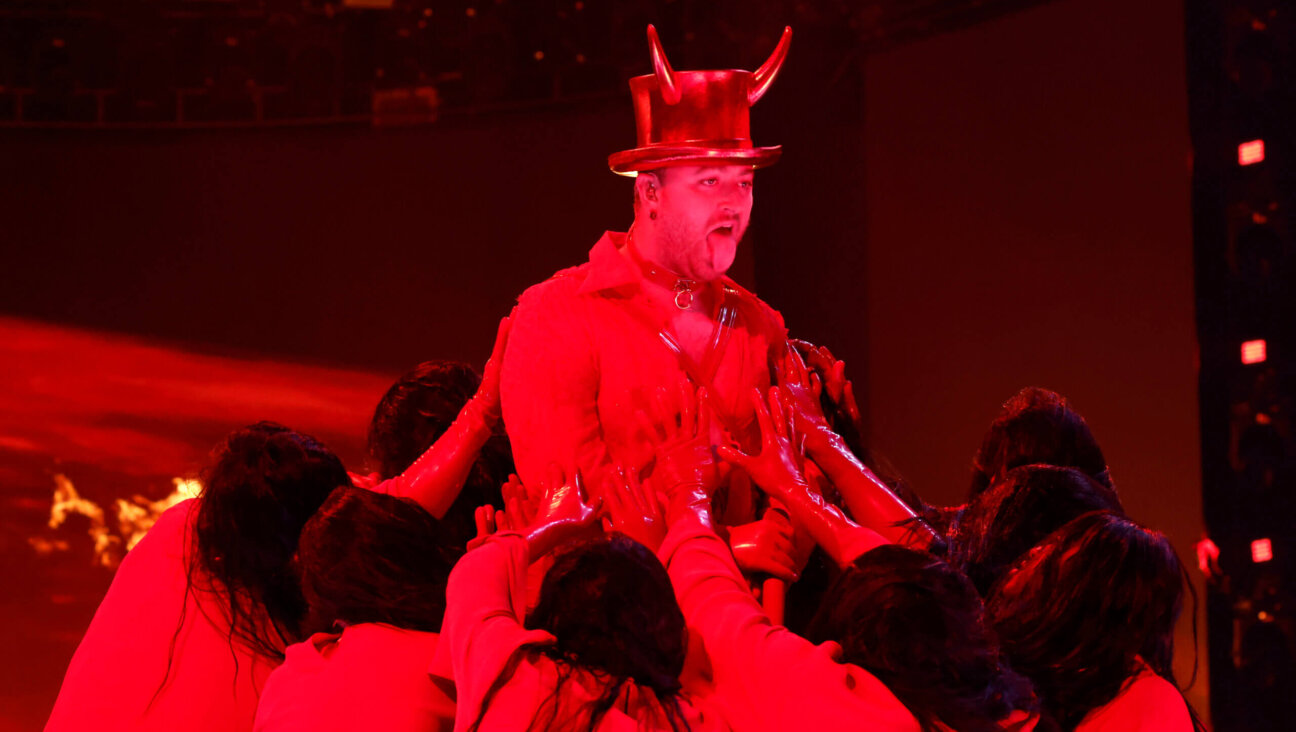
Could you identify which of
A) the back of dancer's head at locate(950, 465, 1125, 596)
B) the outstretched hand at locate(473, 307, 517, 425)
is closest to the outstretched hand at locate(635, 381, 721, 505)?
the outstretched hand at locate(473, 307, 517, 425)

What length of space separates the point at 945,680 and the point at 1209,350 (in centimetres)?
251

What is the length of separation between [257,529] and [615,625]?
1.06 metres

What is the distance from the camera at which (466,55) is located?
6.13 meters

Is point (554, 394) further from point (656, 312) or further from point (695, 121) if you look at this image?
point (695, 121)

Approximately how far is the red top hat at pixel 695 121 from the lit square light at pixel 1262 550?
2285 millimetres

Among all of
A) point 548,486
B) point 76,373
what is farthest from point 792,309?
point 76,373

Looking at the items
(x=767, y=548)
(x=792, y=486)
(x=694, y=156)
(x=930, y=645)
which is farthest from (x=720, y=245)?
(x=930, y=645)

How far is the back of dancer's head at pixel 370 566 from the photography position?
270 centimetres

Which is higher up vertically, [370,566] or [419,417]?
[419,417]

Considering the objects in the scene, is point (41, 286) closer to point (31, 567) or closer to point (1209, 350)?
point (31, 567)

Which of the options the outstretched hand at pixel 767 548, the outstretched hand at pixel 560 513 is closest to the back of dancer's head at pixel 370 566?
the outstretched hand at pixel 560 513

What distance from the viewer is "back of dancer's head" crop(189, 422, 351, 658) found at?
3.05m

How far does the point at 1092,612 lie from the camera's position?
257 centimetres

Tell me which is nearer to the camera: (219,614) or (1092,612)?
(1092,612)
